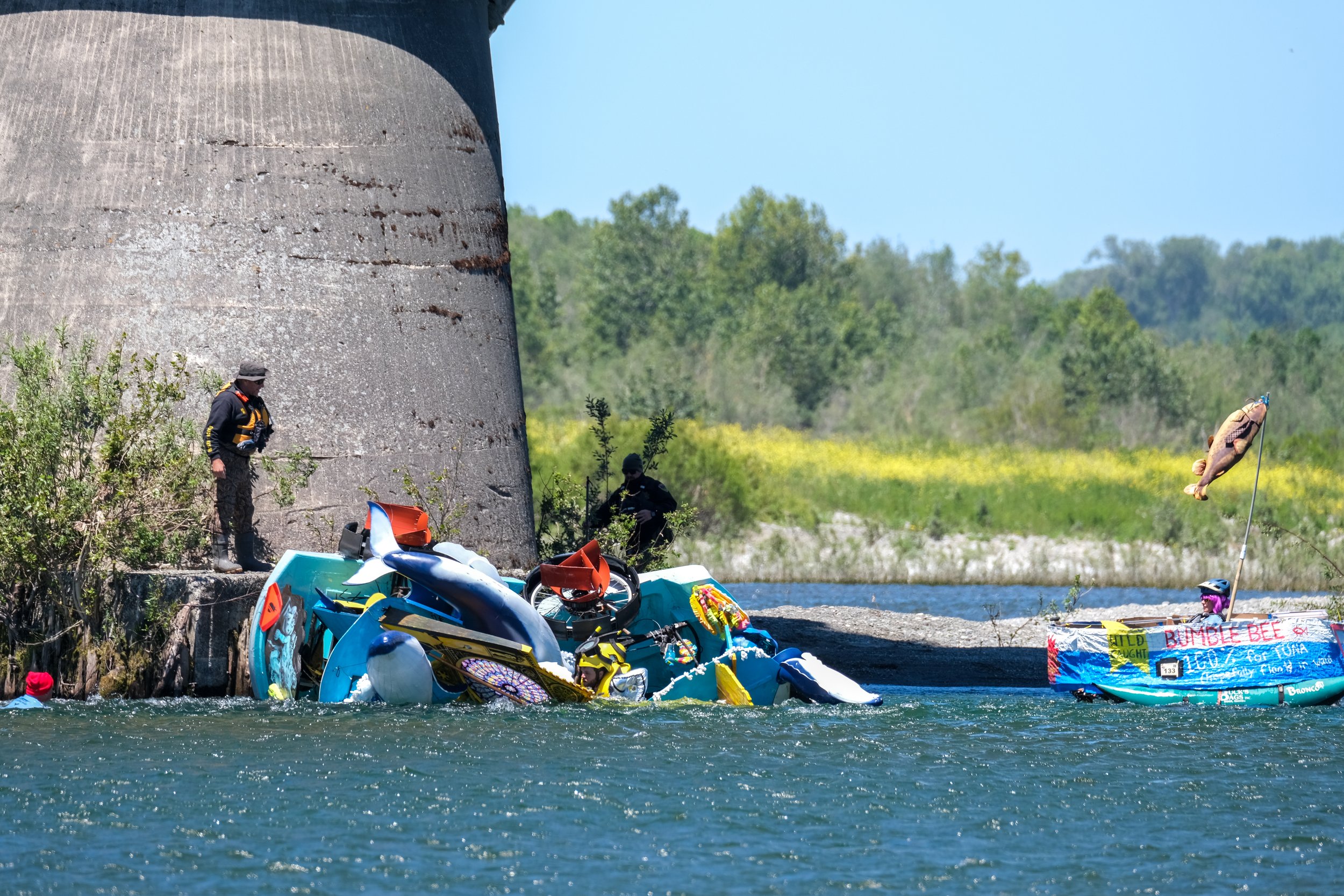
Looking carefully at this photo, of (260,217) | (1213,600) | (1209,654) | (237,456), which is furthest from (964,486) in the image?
(237,456)

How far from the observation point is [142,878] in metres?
9.26

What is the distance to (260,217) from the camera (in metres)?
16.7

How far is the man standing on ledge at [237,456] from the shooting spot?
15078mm

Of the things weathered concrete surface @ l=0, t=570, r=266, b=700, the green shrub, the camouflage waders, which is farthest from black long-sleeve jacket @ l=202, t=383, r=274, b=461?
weathered concrete surface @ l=0, t=570, r=266, b=700

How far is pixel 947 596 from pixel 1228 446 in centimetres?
1645

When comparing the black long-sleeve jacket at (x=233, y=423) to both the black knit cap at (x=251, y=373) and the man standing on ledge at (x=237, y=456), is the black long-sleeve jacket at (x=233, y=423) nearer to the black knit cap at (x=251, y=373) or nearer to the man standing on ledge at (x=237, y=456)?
the man standing on ledge at (x=237, y=456)

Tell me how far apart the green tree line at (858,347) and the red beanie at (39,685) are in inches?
1522

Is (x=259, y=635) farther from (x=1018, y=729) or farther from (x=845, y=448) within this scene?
(x=845, y=448)

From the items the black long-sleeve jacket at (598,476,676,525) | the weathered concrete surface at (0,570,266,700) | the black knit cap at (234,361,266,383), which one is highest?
the black knit cap at (234,361,266,383)

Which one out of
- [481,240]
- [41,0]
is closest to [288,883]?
[481,240]

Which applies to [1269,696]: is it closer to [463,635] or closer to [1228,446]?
[1228,446]

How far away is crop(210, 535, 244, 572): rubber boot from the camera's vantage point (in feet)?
50.3

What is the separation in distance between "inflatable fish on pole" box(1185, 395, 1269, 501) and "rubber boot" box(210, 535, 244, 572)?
8.30 metres

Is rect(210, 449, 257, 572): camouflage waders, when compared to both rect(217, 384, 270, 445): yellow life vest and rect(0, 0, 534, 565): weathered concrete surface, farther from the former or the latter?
rect(0, 0, 534, 565): weathered concrete surface
